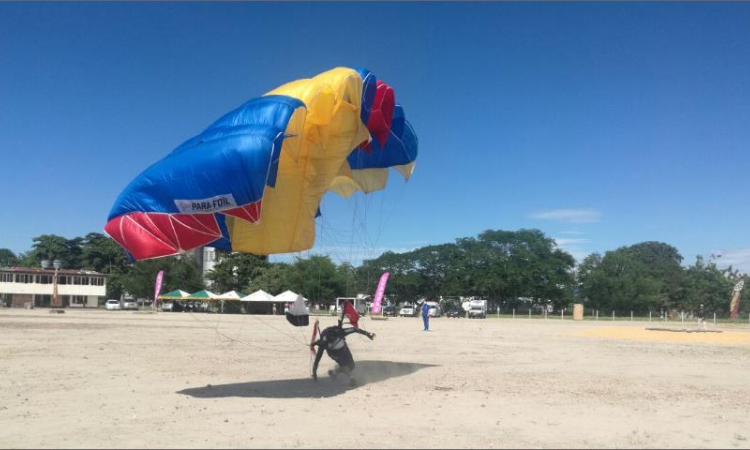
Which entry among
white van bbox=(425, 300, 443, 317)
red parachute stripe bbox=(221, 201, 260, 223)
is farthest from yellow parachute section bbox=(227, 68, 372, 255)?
white van bbox=(425, 300, 443, 317)

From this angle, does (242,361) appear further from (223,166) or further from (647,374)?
(647,374)

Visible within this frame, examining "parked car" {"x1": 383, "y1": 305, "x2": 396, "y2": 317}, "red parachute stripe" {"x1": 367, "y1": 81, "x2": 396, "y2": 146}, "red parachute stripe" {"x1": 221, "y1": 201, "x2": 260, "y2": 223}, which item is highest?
"red parachute stripe" {"x1": 367, "y1": 81, "x2": 396, "y2": 146}

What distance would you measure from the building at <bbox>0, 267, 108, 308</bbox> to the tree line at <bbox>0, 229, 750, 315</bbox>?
388 centimetres

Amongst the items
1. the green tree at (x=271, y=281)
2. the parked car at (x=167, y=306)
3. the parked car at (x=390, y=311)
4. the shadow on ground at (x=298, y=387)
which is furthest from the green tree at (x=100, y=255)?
the shadow on ground at (x=298, y=387)

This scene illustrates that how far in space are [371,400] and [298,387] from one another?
2.07m

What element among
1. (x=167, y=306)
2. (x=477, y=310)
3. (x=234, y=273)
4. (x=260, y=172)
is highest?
(x=260, y=172)

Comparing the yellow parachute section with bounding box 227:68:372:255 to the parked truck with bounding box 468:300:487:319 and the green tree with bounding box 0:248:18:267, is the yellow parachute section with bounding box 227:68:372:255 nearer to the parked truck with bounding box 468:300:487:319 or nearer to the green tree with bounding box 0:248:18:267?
the parked truck with bounding box 468:300:487:319

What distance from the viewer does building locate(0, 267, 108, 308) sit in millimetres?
81750

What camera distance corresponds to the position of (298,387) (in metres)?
11.8

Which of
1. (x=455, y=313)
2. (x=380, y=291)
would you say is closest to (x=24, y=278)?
(x=380, y=291)

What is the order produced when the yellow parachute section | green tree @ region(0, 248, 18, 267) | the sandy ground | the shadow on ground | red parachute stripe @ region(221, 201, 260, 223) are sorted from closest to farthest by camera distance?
the sandy ground, red parachute stripe @ region(221, 201, 260, 223), the shadow on ground, the yellow parachute section, green tree @ region(0, 248, 18, 267)

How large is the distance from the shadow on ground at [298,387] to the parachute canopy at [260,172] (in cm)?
261

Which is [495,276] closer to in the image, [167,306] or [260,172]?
[167,306]

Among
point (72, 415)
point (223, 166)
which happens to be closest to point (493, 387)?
point (223, 166)
